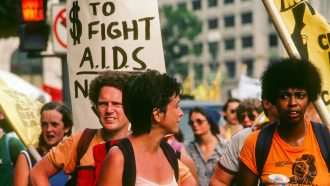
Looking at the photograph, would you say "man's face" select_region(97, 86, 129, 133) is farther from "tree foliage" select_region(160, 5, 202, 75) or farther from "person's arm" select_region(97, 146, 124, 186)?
"tree foliage" select_region(160, 5, 202, 75)

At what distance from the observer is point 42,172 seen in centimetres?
627

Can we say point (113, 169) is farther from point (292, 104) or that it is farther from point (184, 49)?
point (184, 49)

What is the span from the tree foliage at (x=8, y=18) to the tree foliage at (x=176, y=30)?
79.7m

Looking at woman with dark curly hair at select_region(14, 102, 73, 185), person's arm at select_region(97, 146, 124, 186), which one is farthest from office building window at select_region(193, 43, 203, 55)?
person's arm at select_region(97, 146, 124, 186)

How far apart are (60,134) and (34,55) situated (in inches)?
128

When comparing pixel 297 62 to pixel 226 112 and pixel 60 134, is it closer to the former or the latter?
pixel 60 134

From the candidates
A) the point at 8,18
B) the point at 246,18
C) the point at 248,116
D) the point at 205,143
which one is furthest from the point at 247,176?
the point at 246,18

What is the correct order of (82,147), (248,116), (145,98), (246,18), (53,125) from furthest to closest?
(246,18) < (248,116) < (53,125) < (82,147) < (145,98)

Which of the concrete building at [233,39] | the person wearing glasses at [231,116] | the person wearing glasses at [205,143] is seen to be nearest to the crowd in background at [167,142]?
the person wearing glasses at [205,143]

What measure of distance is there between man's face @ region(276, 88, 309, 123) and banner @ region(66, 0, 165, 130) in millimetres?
1396

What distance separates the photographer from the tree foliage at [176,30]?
343 feet

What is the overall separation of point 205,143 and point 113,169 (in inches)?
264

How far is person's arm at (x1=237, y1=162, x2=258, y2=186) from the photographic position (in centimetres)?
Result: 584

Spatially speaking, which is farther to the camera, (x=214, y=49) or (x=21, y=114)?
(x=214, y=49)
